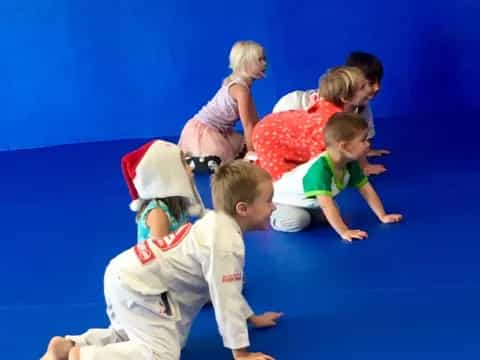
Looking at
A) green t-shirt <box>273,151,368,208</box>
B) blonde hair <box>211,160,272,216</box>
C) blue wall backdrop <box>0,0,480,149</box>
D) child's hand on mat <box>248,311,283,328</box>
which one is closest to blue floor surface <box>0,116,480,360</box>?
child's hand on mat <box>248,311,283,328</box>

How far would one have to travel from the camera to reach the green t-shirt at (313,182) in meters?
2.88

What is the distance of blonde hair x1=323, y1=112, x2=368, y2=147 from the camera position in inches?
109

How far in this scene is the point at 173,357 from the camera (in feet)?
6.50

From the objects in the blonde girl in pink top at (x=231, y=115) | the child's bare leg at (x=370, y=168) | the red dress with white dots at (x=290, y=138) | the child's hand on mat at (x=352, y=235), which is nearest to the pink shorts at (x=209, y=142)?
the blonde girl in pink top at (x=231, y=115)

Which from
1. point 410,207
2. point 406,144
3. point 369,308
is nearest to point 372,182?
point 410,207

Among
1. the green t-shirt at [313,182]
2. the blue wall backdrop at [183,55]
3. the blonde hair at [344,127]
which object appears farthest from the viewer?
the blue wall backdrop at [183,55]

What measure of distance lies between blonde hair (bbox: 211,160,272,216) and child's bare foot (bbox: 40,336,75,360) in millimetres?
627

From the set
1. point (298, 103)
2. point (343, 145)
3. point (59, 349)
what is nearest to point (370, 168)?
point (298, 103)

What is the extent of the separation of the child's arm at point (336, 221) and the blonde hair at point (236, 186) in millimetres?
910

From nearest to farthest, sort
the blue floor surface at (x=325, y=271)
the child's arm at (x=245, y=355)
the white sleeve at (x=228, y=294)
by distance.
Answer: the white sleeve at (x=228, y=294), the child's arm at (x=245, y=355), the blue floor surface at (x=325, y=271)

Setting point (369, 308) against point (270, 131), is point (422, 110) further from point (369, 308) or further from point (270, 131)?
point (369, 308)

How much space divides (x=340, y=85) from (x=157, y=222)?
4.44ft

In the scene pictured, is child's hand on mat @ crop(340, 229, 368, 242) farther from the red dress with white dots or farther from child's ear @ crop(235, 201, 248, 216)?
child's ear @ crop(235, 201, 248, 216)

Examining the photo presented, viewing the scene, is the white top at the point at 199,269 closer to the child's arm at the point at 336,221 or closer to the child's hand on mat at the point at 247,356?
the child's hand on mat at the point at 247,356
